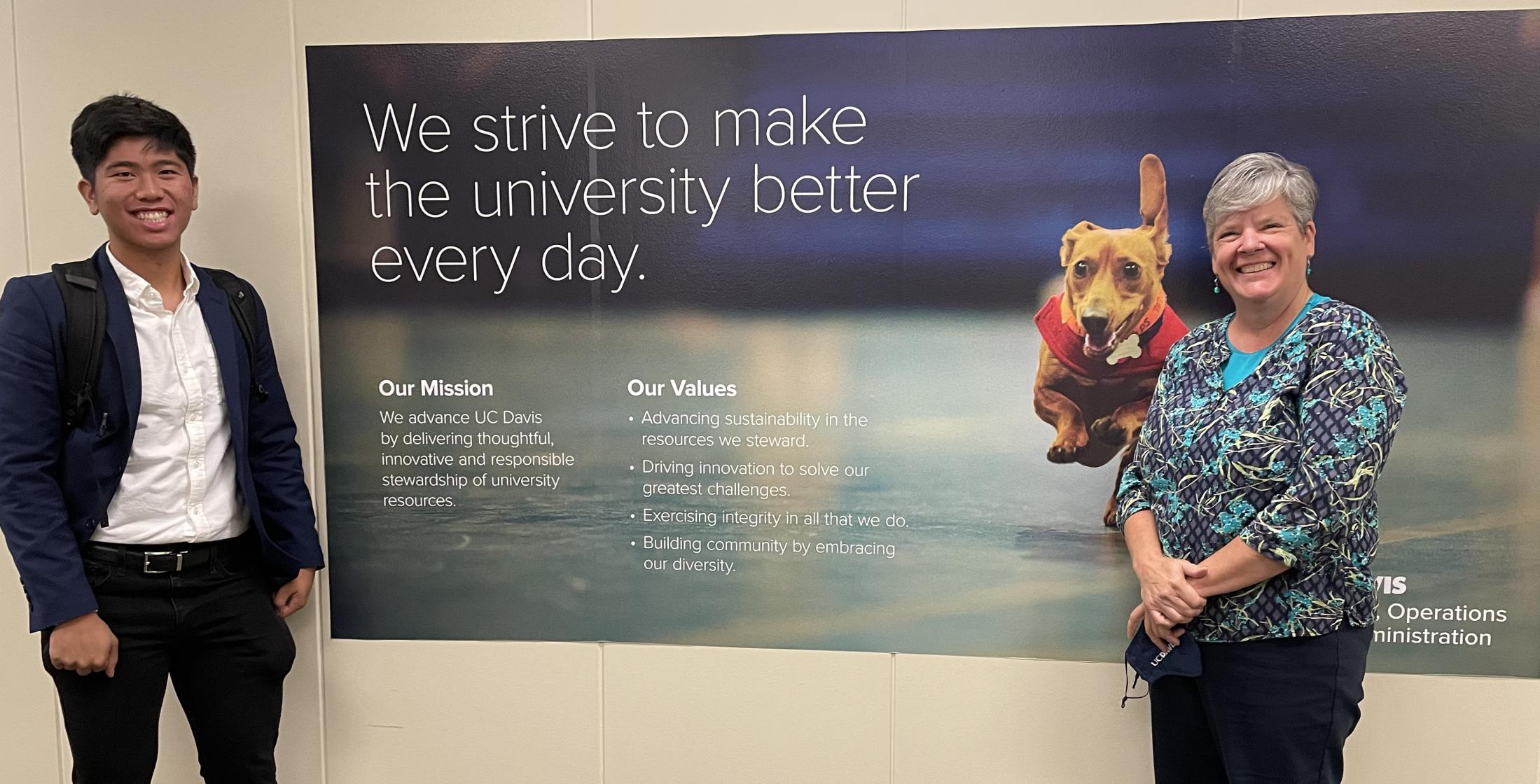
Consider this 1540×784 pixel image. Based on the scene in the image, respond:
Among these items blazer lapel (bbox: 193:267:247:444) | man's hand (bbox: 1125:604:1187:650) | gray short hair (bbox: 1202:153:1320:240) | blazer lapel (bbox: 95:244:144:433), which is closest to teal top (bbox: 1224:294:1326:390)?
gray short hair (bbox: 1202:153:1320:240)

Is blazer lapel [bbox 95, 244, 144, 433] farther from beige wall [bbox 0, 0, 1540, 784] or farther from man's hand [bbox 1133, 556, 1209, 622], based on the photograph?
man's hand [bbox 1133, 556, 1209, 622]

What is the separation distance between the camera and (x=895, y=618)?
6.48 feet

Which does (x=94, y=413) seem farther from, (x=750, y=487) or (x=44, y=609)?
(x=750, y=487)

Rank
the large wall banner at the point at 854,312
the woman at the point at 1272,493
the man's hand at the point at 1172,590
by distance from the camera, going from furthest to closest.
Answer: the large wall banner at the point at 854,312 → the man's hand at the point at 1172,590 → the woman at the point at 1272,493

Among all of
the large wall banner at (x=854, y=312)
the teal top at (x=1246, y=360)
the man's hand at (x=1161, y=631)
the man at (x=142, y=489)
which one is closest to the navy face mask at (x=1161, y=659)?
the man's hand at (x=1161, y=631)

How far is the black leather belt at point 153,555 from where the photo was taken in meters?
1.65

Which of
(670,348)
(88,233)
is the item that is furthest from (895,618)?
(88,233)

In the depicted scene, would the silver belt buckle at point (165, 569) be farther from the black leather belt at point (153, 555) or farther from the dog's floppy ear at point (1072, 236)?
the dog's floppy ear at point (1072, 236)

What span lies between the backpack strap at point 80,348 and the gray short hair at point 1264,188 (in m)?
2.03

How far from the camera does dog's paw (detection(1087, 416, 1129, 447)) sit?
1.88 metres

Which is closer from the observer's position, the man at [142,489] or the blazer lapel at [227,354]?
the man at [142,489]

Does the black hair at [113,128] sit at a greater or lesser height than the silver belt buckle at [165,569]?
greater

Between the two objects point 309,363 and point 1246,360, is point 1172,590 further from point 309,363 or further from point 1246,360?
point 309,363

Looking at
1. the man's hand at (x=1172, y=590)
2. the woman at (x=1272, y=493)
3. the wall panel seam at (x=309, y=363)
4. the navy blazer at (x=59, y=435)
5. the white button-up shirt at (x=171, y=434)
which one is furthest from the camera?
the wall panel seam at (x=309, y=363)
